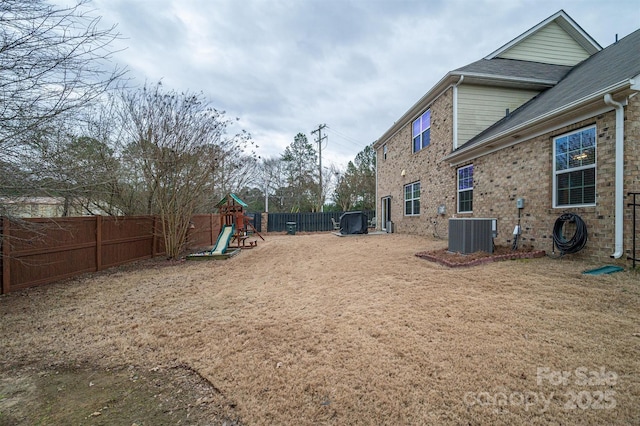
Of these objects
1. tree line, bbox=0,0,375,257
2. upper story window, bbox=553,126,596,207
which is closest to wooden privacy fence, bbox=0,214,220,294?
tree line, bbox=0,0,375,257

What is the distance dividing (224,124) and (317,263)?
5.16 meters

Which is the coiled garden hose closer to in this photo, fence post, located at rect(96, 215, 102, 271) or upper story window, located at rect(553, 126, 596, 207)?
upper story window, located at rect(553, 126, 596, 207)

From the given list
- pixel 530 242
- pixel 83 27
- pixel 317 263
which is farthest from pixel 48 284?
pixel 530 242

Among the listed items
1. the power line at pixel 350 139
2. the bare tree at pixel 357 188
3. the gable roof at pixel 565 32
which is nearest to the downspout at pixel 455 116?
the gable roof at pixel 565 32

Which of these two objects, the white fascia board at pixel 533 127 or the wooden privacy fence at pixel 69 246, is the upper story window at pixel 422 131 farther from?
the wooden privacy fence at pixel 69 246

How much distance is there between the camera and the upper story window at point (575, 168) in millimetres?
5141

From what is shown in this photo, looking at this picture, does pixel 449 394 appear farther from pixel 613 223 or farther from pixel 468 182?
pixel 468 182

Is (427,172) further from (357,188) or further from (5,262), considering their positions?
(357,188)

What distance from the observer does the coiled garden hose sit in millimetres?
5039

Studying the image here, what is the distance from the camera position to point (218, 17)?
24.8ft

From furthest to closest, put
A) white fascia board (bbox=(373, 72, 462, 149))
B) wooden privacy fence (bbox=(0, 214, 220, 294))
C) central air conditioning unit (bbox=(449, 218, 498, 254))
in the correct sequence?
white fascia board (bbox=(373, 72, 462, 149)), central air conditioning unit (bbox=(449, 218, 498, 254)), wooden privacy fence (bbox=(0, 214, 220, 294))

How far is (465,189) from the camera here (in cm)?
898

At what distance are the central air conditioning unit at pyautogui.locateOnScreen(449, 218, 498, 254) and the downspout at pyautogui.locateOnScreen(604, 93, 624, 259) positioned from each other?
185 centimetres

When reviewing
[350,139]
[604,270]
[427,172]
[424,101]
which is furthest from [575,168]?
[350,139]
